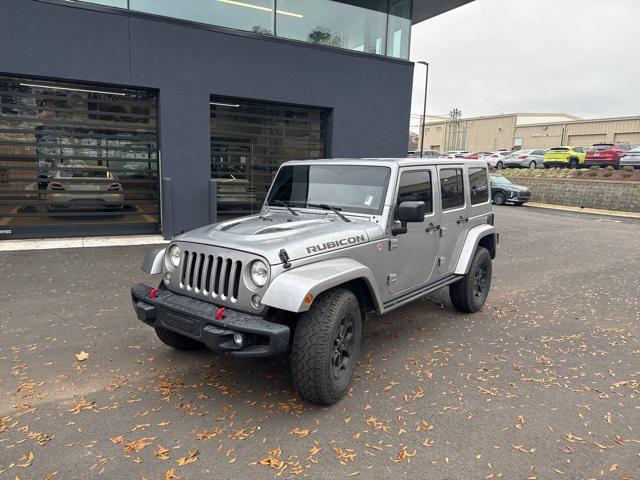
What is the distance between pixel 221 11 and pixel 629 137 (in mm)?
49057

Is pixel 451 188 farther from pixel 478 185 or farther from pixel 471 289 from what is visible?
pixel 471 289

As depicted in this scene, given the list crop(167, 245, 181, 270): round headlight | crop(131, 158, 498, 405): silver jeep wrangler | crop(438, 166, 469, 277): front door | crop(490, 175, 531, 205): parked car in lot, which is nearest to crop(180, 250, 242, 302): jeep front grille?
crop(131, 158, 498, 405): silver jeep wrangler

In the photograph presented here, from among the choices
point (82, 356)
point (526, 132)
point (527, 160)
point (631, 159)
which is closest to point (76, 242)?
point (82, 356)

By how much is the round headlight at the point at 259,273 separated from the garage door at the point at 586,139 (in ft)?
179

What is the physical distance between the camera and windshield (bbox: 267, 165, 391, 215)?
4.40 metres

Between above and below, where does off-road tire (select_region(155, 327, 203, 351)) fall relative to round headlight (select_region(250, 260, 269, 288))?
below

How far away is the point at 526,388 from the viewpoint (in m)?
3.91

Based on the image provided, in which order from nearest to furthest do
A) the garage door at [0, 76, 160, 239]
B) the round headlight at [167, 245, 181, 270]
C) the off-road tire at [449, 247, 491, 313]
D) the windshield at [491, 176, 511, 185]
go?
the round headlight at [167, 245, 181, 270], the off-road tire at [449, 247, 491, 313], the garage door at [0, 76, 160, 239], the windshield at [491, 176, 511, 185]

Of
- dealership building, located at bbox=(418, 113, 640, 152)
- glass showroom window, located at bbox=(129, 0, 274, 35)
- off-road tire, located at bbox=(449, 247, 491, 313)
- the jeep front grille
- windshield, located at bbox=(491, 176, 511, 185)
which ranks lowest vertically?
off-road tire, located at bbox=(449, 247, 491, 313)

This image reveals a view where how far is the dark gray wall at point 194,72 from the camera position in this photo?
346 inches

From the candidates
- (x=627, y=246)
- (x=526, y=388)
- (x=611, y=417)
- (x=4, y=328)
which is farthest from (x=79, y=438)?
(x=627, y=246)

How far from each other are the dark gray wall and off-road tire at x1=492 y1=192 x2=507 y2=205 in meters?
13.1

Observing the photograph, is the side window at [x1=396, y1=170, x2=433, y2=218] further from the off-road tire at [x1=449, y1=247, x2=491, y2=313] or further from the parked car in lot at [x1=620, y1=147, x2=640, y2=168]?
the parked car in lot at [x1=620, y1=147, x2=640, y2=168]

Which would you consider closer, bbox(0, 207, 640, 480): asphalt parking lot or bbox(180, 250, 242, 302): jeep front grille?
bbox(0, 207, 640, 480): asphalt parking lot
